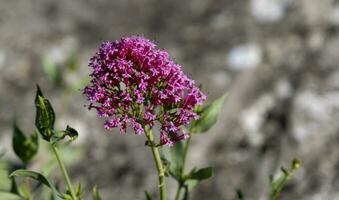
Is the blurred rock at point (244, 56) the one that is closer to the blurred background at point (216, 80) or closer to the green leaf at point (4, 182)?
the blurred background at point (216, 80)

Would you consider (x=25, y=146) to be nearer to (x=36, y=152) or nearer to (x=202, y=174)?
(x=36, y=152)

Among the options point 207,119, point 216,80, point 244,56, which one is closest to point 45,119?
point 207,119

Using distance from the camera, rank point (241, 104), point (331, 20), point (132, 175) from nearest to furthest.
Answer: point (132, 175), point (241, 104), point (331, 20)

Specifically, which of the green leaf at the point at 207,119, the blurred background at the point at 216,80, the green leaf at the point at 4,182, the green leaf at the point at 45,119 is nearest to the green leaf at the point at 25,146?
the green leaf at the point at 4,182

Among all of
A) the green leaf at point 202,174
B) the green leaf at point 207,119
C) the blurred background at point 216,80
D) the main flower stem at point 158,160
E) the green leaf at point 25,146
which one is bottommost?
the main flower stem at point 158,160

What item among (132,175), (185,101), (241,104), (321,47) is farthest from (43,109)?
(321,47)

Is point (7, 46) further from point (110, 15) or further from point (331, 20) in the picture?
point (331, 20)
